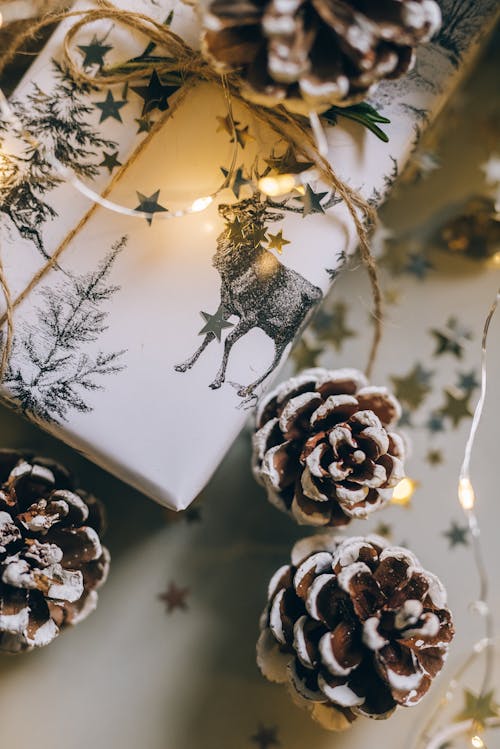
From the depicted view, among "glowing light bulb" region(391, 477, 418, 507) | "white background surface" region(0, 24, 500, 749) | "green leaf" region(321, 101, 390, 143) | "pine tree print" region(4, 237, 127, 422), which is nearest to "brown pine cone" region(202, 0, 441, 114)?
"green leaf" region(321, 101, 390, 143)

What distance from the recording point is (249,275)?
643mm

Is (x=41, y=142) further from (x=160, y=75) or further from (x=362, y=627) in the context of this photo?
(x=362, y=627)

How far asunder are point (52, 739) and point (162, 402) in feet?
1.49

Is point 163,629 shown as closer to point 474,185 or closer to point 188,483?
point 188,483

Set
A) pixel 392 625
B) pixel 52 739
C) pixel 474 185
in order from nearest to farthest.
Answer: pixel 392 625
pixel 52 739
pixel 474 185

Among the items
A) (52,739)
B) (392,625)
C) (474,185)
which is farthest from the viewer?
(474,185)

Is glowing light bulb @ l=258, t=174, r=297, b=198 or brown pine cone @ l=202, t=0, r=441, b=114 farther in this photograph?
glowing light bulb @ l=258, t=174, r=297, b=198

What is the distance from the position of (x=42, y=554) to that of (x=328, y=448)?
0.31 metres

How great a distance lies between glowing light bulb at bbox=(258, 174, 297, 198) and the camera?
640 mm

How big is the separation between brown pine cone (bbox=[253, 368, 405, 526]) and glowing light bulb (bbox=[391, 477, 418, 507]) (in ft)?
0.49

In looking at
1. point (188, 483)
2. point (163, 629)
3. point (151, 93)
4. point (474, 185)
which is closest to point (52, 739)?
point (163, 629)

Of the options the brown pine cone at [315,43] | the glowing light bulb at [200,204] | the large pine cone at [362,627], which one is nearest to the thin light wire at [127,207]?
the glowing light bulb at [200,204]

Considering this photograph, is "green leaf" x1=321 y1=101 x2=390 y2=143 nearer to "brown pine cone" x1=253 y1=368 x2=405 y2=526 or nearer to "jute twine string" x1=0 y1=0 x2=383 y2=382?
"jute twine string" x1=0 y1=0 x2=383 y2=382

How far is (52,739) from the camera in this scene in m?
0.75
